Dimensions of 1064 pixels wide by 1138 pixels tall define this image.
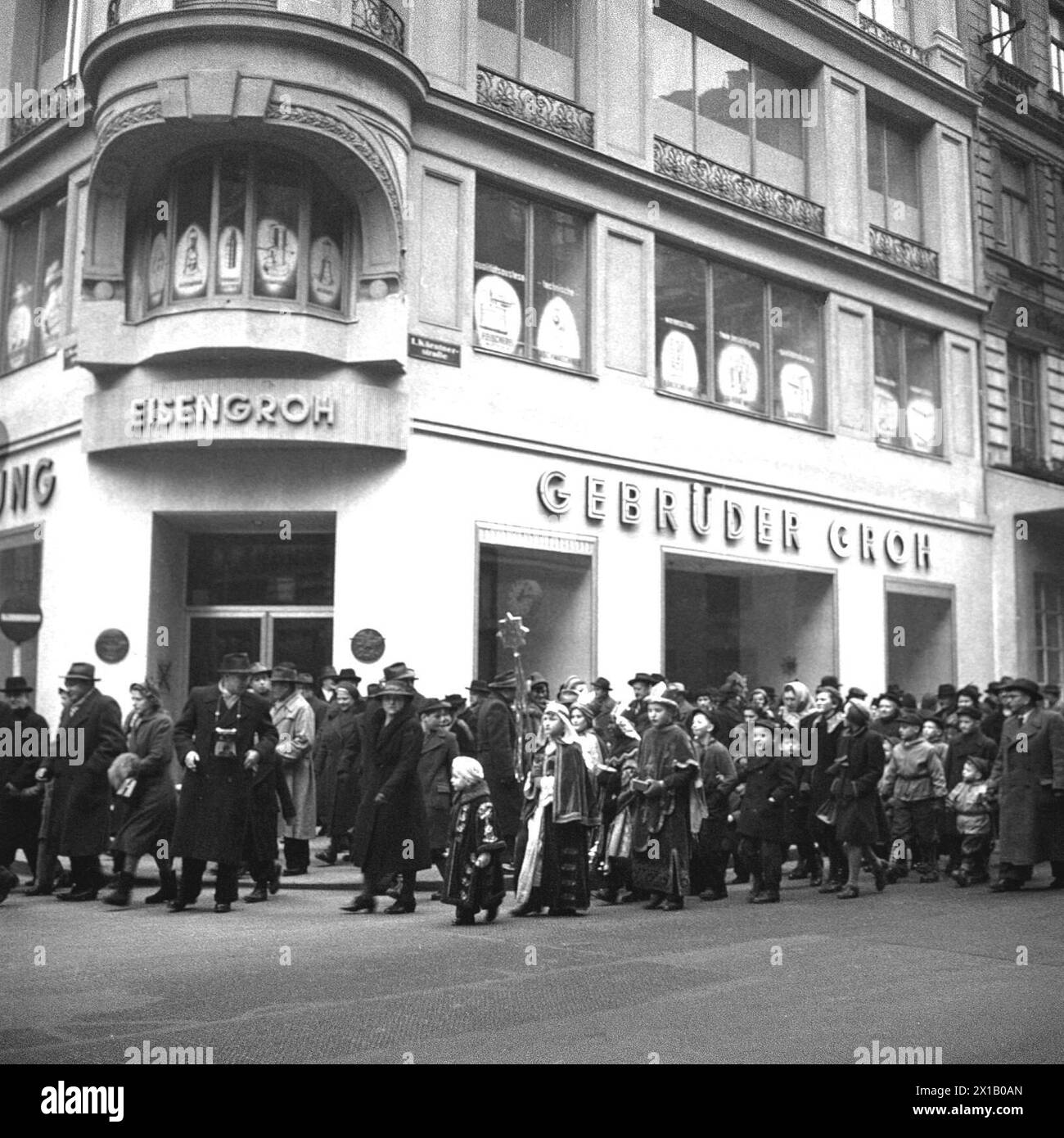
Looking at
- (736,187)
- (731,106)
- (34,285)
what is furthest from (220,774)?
(731,106)

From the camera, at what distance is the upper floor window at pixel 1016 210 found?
27469 millimetres

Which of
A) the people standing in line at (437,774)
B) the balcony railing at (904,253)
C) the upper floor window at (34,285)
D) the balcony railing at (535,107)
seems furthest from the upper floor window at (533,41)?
the people standing in line at (437,774)

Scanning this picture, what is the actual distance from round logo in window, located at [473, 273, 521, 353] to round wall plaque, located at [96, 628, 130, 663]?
5.84 metres

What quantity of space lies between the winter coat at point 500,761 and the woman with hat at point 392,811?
1.97 m

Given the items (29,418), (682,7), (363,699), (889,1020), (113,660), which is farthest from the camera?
(682,7)

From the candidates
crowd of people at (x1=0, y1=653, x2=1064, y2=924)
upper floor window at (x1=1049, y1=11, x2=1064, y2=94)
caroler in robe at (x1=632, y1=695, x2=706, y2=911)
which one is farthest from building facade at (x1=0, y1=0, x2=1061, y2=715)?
upper floor window at (x1=1049, y1=11, x2=1064, y2=94)

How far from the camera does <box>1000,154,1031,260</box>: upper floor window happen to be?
90.1 ft

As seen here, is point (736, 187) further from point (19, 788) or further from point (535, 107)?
point (19, 788)

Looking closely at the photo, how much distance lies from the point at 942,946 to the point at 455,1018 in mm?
3967

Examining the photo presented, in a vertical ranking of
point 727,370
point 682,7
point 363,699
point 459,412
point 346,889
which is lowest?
point 346,889

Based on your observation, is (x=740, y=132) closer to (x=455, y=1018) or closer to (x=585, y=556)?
(x=585, y=556)

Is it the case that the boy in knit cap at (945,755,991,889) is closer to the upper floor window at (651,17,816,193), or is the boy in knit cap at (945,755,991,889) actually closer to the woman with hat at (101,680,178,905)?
the woman with hat at (101,680,178,905)
